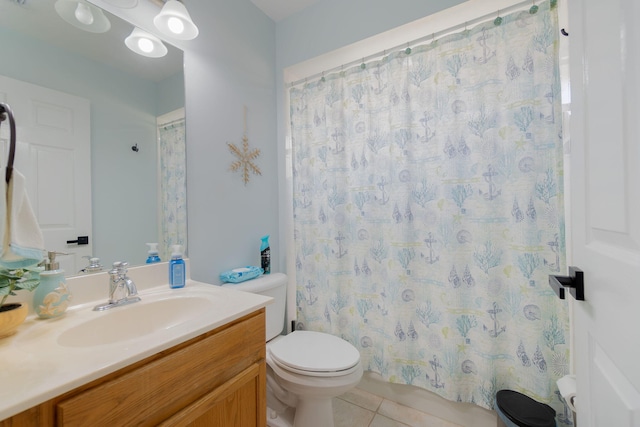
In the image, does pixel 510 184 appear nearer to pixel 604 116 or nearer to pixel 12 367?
pixel 604 116

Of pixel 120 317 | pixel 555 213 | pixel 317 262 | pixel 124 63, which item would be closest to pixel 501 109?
pixel 555 213

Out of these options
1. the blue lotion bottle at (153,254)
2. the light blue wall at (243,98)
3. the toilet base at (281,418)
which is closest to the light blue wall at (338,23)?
the light blue wall at (243,98)

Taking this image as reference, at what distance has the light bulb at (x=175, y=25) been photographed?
1141 millimetres

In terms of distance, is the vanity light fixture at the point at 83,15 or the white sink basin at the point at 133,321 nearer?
the white sink basin at the point at 133,321

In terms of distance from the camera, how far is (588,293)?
58 centimetres

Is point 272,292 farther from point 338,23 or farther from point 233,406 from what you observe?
point 338,23

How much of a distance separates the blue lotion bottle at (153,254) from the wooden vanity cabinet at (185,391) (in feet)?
1.90

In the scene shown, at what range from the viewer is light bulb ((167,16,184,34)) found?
1.14 m

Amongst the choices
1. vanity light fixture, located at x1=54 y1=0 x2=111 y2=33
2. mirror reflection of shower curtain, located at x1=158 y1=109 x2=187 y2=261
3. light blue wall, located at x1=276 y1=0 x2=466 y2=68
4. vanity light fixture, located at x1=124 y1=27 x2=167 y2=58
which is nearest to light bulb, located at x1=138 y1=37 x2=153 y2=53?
vanity light fixture, located at x1=124 y1=27 x2=167 y2=58

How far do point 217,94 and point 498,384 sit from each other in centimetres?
212

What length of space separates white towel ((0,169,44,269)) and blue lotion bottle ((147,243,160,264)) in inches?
15.8

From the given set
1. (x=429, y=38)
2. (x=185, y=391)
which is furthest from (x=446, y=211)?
(x=185, y=391)

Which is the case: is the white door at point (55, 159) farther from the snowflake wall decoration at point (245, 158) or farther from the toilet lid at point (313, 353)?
the toilet lid at point (313, 353)

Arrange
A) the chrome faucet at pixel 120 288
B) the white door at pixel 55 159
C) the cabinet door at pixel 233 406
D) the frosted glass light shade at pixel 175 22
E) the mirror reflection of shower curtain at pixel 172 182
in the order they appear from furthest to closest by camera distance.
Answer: the mirror reflection of shower curtain at pixel 172 182
the frosted glass light shade at pixel 175 22
the chrome faucet at pixel 120 288
the white door at pixel 55 159
the cabinet door at pixel 233 406
